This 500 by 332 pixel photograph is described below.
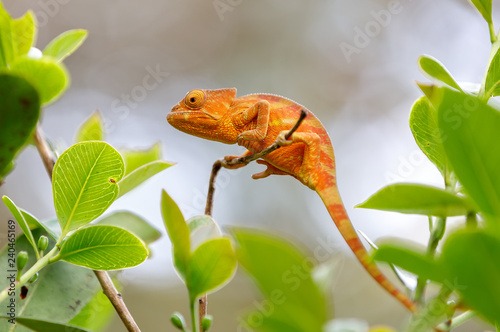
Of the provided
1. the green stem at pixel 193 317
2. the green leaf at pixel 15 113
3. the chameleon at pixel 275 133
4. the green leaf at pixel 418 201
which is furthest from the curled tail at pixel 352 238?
the green leaf at pixel 15 113

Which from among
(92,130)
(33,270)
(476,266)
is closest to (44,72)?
(33,270)

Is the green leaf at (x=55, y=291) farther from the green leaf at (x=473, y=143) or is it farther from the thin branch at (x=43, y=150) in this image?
the green leaf at (x=473, y=143)

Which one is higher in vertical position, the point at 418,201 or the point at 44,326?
the point at 418,201

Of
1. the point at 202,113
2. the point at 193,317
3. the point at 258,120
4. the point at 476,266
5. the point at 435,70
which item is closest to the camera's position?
the point at 476,266

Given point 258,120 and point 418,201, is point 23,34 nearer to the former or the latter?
point 258,120

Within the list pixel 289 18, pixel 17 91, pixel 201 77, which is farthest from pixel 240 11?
pixel 17 91

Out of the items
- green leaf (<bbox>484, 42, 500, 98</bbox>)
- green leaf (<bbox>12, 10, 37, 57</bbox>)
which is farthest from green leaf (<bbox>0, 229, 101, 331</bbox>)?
green leaf (<bbox>484, 42, 500, 98</bbox>)

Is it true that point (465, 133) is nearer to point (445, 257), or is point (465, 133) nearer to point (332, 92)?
point (445, 257)
